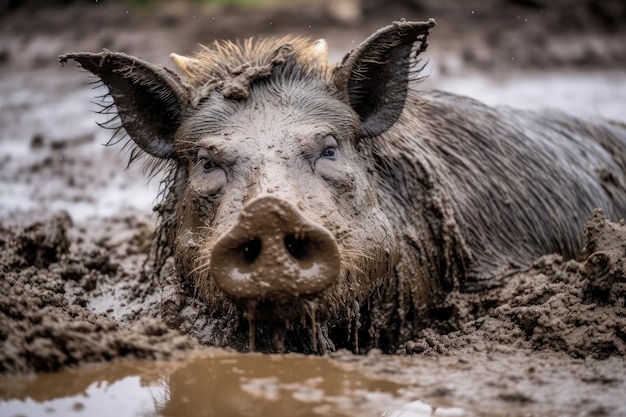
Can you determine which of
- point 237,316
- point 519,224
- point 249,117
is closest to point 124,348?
point 237,316

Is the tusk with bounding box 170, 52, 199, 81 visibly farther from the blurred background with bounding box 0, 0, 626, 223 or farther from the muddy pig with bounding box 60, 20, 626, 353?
the blurred background with bounding box 0, 0, 626, 223

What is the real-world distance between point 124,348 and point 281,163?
47.4 inches

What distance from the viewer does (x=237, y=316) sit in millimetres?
4707

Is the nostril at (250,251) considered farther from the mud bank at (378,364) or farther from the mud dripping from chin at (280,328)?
the mud bank at (378,364)

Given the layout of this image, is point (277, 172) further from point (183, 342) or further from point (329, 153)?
point (183, 342)

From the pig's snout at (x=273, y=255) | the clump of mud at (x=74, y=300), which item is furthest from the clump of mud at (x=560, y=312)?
the clump of mud at (x=74, y=300)

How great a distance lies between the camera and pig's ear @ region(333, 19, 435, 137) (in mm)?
5039

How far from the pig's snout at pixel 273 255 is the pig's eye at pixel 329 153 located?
34.4 inches

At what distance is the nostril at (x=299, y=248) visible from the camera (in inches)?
160

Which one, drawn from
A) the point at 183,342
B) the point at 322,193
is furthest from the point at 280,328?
the point at 322,193

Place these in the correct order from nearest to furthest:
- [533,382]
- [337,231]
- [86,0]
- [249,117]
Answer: [533,382], [337,231], [249,117], [86,0]

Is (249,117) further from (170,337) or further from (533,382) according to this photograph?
(533,382)

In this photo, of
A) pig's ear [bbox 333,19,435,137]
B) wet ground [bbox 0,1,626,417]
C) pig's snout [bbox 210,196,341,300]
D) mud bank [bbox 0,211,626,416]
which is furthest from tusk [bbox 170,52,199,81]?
pig's snout [bbox 210,196,341,300]

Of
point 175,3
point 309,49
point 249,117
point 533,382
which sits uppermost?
point 175,3
